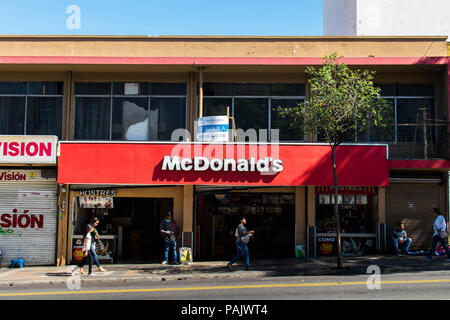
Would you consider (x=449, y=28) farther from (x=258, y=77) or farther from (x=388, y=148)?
(x=258, y=77)

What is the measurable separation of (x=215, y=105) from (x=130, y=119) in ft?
11.2

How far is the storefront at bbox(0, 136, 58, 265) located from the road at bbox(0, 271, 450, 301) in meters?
4.04

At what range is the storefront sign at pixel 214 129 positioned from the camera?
53.0 ft

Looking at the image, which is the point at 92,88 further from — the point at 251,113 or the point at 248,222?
the point at 248,222

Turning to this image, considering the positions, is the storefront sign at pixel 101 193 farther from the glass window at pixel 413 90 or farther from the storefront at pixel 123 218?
the glass window at pixel 413 90

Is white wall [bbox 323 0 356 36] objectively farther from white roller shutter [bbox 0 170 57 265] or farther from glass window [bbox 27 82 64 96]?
white roller shutter [bbox 0 170 57 265]

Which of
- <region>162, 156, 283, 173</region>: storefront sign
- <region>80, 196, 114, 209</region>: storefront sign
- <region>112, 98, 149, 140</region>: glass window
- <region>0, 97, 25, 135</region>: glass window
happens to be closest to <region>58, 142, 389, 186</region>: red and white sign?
<region>162, 156, 283, 173</region>: storefront sign

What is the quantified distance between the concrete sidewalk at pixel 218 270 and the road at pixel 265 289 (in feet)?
1.90

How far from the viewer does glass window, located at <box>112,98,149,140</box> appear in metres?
17.6

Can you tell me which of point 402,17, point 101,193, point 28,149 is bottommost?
point 101,193

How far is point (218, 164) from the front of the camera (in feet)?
51.9

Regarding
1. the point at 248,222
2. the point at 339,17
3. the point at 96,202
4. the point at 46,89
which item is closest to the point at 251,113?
the point at 248,222

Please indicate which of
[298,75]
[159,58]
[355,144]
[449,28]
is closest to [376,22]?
[449,28]

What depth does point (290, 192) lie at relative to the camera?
57.0 feet
